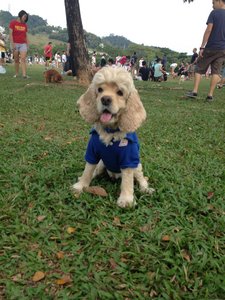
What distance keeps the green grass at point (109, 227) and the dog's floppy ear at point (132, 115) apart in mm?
685

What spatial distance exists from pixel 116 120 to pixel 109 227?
95 centimetres

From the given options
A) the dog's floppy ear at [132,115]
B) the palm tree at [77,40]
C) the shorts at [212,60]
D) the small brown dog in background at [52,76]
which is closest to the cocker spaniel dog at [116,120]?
the dog's floppy ear at [132,115]

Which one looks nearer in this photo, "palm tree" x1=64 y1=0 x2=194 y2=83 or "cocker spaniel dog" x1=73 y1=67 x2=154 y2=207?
"cocker spaniel dog" x1=73 y1=67 x2=154 y2=207

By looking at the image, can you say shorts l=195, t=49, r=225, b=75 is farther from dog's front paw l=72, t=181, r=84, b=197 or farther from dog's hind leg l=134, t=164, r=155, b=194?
dog's front paw l=72, t=181, r=84, b=197

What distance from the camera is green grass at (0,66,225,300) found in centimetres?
200

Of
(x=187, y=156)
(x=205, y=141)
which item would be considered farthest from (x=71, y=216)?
(x=205, y=141)

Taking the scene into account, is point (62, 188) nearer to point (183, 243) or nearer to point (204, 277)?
point (183, 243)

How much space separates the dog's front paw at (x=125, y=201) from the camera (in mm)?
2855

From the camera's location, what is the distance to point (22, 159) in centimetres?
385

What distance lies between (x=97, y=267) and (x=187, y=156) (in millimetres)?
2554

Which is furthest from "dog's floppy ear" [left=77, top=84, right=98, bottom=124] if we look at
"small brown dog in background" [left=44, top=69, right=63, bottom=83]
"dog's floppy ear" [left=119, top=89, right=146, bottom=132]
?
"small brown dog in background" [left=44, top=69, right=63, bottom=83]

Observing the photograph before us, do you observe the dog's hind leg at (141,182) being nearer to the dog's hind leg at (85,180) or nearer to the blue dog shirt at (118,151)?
the blue dog shirt at (118,151)

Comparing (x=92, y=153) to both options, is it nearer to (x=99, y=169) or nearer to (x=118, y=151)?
(x=118, y=151)

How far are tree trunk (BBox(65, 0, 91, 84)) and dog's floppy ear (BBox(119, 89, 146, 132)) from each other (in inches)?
328
